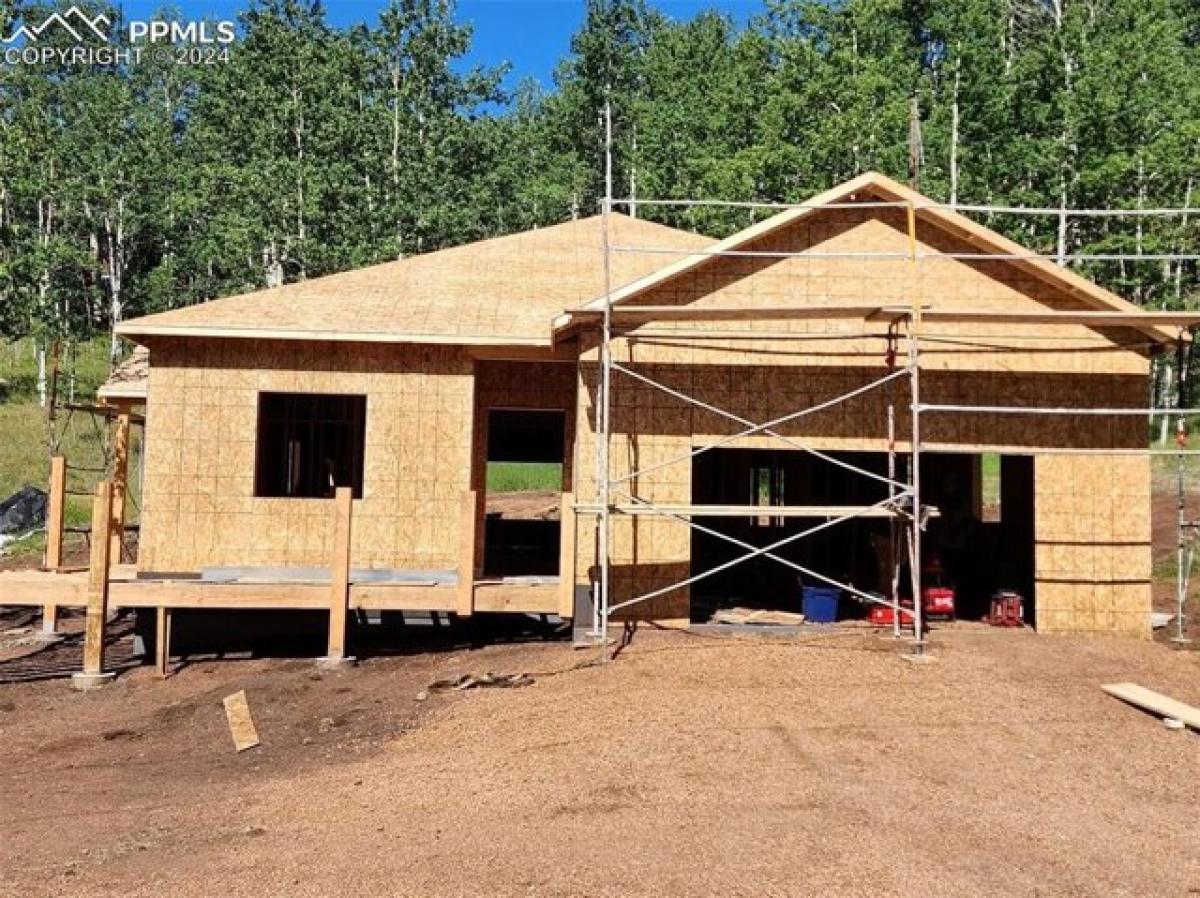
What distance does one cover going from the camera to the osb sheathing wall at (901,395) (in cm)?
1244

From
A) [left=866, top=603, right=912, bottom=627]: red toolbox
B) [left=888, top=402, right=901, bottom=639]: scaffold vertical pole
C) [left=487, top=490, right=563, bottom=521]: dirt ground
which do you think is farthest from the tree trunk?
[left=866, top=603, right=912, bottom=627]: red toolbox

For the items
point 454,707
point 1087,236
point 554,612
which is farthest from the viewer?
point 1087,236

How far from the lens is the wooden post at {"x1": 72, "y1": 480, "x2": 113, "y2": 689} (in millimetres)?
10867

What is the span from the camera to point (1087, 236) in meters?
33.5

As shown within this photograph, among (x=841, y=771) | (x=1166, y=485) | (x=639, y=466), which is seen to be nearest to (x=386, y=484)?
(x=639, y=466)

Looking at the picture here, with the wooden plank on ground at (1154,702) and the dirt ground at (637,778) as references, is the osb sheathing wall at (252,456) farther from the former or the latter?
the wooden plank on ground at (1154,702)

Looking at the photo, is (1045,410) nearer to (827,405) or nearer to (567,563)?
(827,405)

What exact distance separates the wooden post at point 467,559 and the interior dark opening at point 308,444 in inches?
108

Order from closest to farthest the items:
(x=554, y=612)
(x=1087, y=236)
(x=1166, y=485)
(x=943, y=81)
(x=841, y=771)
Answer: (x=841, y=771) → (x=554, y=612) → (x=1166, y=485) → (x=1087, y=236) → (x=943, y=81)

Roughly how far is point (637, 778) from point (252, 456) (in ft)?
25.6

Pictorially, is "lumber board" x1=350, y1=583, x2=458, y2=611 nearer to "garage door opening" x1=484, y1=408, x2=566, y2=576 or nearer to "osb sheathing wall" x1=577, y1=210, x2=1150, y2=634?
"osb sheathing wall" x1=577, y1=210, x2=1150, y2=634

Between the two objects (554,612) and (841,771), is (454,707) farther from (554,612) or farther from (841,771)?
(841,771)

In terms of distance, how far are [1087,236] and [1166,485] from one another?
37.1 ft

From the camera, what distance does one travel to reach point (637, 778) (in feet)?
23.9
